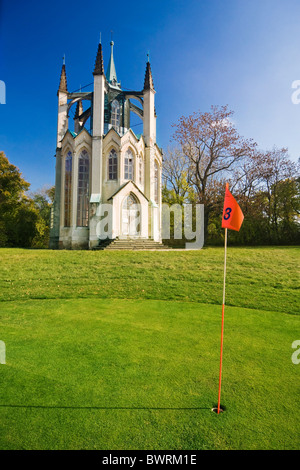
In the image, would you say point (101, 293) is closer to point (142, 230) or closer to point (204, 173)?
point (142, 230)

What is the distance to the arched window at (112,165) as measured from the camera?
21469 millimetres

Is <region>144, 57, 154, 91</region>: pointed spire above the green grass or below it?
above

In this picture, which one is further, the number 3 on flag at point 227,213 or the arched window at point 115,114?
the arched window at point 115,114

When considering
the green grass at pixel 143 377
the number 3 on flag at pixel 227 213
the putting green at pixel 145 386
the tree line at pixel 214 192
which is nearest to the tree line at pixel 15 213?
the tree line at pixel 214 192

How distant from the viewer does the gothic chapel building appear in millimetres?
20625

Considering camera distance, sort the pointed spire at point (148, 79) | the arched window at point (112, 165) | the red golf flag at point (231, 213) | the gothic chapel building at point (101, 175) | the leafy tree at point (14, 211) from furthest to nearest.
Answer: the leafy tree at point (14, 211) < the pointed spire at point (148, 79) < the arched window at point (112, 165) < the gothic chapel building at point (101, 175) < the red golf flag at point (231, 213)

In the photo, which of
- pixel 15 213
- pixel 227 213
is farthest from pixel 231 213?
pixel 15 213

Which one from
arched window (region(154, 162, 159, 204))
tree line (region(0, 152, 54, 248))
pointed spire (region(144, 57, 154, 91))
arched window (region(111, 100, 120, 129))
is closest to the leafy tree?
tree line (region(0, 152, 54, 248))

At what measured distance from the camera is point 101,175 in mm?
21094

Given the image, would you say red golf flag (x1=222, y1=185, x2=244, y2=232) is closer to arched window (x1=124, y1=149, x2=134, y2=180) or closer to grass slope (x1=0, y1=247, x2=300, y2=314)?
grass slope (x1=0, y1=247, x2=300, y2=314)

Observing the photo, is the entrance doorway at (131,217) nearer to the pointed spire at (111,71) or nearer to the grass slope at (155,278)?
the grass slope at (155,278)

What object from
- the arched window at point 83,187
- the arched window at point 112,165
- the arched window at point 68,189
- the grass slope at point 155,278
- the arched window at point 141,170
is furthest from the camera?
the arched window at point 141,170

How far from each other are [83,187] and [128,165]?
4.31 metres

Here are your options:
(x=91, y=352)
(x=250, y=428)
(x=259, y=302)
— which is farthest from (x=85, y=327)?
(x=259, y=302)
